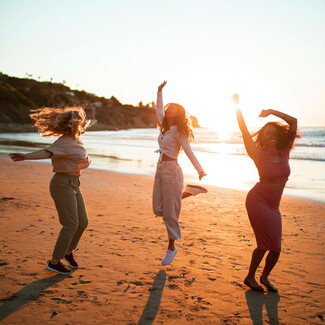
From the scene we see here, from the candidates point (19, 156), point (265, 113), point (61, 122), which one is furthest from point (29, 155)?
point (265, 113)

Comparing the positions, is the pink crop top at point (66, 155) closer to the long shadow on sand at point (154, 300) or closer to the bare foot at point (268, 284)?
the long shadow on sand at point (154, 300)

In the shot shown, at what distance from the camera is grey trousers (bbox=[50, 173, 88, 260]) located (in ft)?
12.6

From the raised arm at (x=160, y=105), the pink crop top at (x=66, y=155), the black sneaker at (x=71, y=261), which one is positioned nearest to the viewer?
the pink crop top at (x=66, y=155)

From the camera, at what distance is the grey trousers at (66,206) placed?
151 inches

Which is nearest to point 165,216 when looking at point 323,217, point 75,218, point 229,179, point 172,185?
point 172,185

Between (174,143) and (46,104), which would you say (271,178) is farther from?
(46,104)

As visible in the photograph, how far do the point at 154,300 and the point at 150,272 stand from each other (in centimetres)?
71

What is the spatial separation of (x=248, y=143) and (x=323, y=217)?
187 inches

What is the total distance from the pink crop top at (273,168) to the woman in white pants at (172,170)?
2.95 feet

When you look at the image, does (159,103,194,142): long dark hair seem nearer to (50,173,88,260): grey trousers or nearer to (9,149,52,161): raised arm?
(50,173,88,260): grey trousers

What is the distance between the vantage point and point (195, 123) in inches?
193

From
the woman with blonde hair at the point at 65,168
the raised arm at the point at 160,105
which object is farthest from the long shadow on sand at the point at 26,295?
the raised arm at the point at 160,105

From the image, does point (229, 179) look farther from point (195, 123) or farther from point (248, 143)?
point (248, 143)

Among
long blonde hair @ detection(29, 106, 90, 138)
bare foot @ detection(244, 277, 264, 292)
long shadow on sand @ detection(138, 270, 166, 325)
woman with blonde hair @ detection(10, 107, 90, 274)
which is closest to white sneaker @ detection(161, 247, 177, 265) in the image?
long shadow on sand @ detection(138, 270, 166, 325)
